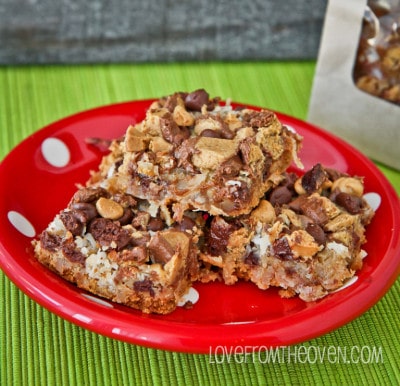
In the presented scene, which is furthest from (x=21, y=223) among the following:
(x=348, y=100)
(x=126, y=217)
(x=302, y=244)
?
(x=348, y=100)

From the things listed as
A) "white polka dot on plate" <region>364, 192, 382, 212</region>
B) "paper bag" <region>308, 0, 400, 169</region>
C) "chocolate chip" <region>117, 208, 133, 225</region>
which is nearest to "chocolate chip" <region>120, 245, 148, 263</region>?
"chocolate chip" <region>117, 208, 133, 225</region>

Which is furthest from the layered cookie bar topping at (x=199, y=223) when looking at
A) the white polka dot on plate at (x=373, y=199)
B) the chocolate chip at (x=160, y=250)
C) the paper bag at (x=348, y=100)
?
the paper bag at (x=348, y=100)

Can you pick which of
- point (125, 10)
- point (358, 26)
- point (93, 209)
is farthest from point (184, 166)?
point (125, 10)

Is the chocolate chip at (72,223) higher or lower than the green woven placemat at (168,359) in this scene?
higher

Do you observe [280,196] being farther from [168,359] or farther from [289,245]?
[168,359]

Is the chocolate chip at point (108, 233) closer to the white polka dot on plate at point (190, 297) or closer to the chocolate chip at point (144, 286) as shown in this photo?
the chocolate chip at point (144, 286)

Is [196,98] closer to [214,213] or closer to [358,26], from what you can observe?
[214,213]
